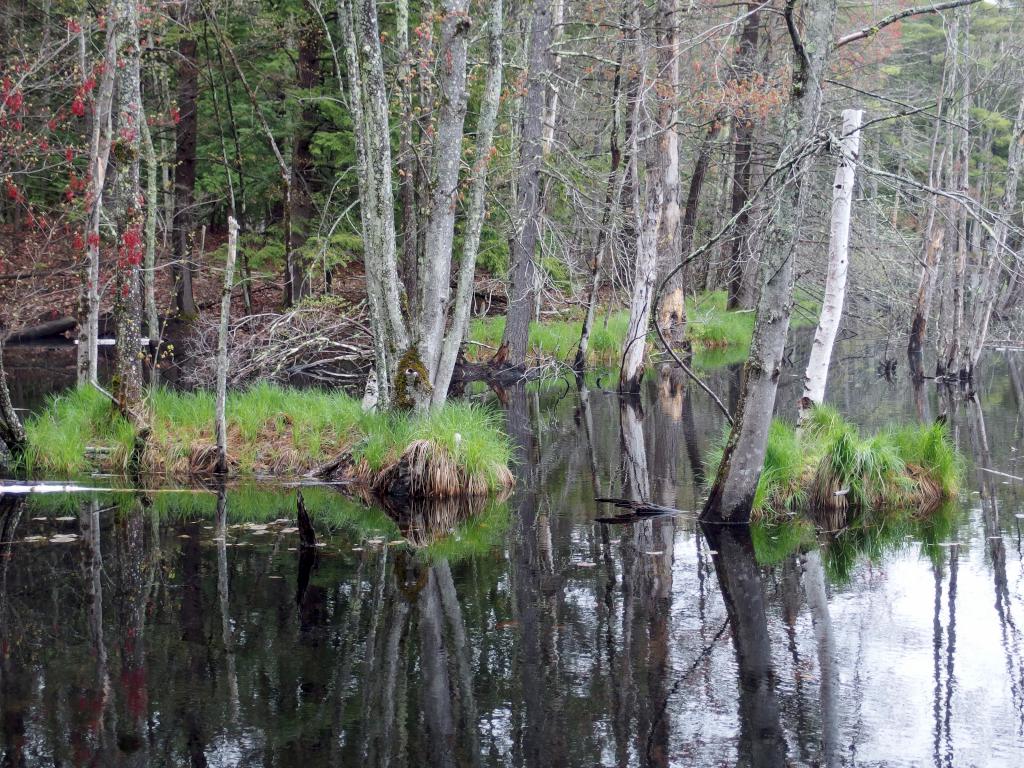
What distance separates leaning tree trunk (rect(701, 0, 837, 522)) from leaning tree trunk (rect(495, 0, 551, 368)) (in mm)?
8086

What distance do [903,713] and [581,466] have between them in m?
7.45

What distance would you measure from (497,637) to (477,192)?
6522 mm

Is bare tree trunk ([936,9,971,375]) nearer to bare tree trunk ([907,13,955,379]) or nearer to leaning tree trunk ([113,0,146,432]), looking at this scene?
bare tree trunk ([907,13,955,379])

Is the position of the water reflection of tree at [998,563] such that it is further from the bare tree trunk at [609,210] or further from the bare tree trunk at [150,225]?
the bare tree trunk at [150,225]

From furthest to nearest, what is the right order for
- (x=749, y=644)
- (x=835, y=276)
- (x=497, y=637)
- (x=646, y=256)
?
(x=646, y=256) → (x=835, y=276) → (x=497, y=637) → (x=749, y=644)

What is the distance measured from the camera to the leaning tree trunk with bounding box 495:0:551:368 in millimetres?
17156

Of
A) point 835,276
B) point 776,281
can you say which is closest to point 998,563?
point 776,281

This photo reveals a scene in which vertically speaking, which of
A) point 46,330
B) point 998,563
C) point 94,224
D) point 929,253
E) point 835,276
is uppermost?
point 929,253

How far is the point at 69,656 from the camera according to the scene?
603 centimetres

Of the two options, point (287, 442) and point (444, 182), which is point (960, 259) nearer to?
point (444, 182)

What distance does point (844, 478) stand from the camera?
10.0 metres

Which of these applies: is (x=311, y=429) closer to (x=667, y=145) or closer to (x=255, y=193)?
(x=667, y=145)

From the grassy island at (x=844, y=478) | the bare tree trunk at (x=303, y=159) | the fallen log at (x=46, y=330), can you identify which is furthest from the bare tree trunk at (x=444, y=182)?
the fallen log at (x=46, y=330)

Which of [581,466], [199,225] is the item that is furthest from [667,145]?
[199,225]
